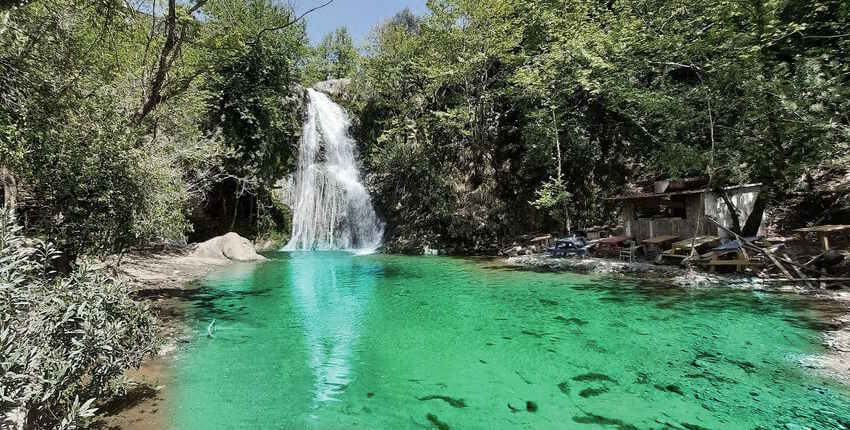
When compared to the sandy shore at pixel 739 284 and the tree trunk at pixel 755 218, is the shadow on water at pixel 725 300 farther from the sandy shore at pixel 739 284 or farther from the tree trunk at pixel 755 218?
the tree trunk at pixel 755 218

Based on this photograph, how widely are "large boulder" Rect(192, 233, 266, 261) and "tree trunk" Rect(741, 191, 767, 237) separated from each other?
828 inches

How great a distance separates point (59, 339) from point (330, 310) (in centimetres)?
741

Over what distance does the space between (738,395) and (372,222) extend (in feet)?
76.9

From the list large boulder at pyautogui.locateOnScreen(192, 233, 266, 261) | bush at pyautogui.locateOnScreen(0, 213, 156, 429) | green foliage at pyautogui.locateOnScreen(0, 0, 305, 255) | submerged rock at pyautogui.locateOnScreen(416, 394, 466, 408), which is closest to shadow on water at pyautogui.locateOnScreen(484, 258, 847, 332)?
submerged rock at pyautogui.locateOnScreen(416, 394, 466, 408)

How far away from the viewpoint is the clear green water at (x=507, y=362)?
18.4 ft

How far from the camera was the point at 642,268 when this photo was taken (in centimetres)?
1538

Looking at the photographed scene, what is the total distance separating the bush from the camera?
3176mm

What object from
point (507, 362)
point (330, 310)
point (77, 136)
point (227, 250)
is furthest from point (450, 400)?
point (227, 250)

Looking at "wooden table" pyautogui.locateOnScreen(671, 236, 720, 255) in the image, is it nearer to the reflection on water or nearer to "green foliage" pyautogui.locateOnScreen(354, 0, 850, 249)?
"green foliage" pyautogui.locateOnScreen(354, 0, 850, 249)

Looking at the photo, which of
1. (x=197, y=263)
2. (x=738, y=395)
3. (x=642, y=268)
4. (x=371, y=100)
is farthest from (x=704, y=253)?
(x=371, y=100)

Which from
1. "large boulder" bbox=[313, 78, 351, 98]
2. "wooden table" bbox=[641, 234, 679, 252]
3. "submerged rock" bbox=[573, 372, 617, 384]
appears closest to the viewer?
"submerged rock" bbox=[573, 372, 617, 384]

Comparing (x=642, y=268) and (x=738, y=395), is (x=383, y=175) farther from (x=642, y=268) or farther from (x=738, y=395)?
(x=738, y=395)

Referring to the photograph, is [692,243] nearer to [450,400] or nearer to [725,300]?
[725,300]

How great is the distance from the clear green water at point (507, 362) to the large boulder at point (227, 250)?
317 inches
